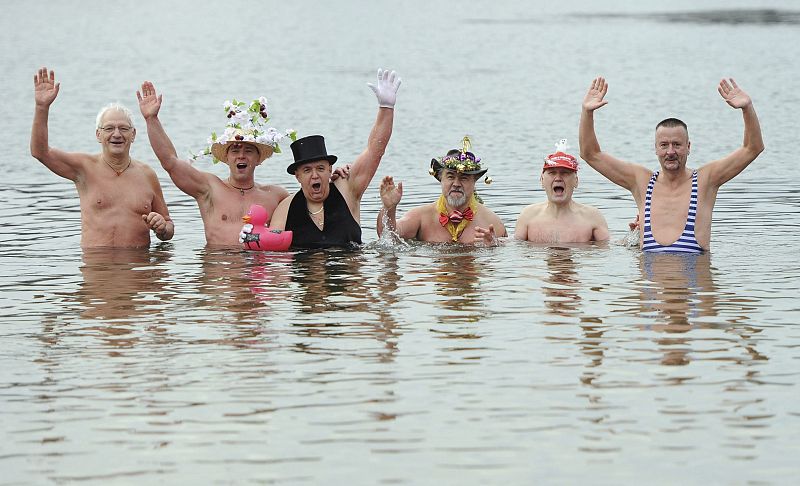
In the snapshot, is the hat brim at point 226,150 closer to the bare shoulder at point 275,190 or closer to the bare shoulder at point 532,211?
the bare shoulder at point 275,190

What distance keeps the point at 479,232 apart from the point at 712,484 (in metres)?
7.10

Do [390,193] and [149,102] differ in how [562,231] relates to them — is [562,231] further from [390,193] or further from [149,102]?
[149,102]

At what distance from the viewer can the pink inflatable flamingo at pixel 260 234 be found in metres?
14.9

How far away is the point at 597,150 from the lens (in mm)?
14406

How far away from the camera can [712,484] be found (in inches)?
303

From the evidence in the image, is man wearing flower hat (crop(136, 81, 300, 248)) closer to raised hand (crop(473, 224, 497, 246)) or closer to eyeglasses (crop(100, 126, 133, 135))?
eyeglasses (crop(100, 126, 133, 135))

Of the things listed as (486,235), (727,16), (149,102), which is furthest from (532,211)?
(727,16)

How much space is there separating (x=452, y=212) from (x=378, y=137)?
3.70 feet

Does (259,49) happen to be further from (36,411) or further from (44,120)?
(36,411)

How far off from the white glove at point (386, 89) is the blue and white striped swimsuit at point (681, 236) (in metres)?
2.69

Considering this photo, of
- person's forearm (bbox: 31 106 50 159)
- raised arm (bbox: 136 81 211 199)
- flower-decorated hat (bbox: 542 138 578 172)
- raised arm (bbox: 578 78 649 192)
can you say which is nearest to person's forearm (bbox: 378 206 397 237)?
flower-decorated hat (bbox: 542 138 578 172)

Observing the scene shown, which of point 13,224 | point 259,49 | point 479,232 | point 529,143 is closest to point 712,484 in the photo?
point 479,232

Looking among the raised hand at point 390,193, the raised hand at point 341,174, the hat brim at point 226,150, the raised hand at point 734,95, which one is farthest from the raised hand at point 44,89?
the raised hand at point 734,95

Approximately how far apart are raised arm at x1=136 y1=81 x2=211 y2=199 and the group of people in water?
0.01m
